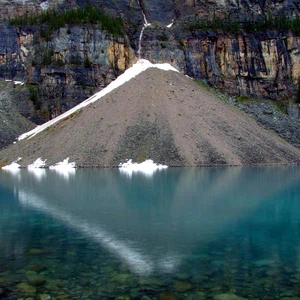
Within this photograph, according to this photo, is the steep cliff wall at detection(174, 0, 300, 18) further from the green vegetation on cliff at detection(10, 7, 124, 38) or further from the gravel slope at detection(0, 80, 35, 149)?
the gravel slope at detection(0, 80, 35, 149)

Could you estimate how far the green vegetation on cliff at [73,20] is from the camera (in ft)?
272

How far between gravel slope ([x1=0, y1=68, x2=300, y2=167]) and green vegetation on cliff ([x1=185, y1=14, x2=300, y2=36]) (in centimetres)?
2571

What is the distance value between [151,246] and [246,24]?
82.5 meters

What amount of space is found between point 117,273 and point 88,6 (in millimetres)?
87828

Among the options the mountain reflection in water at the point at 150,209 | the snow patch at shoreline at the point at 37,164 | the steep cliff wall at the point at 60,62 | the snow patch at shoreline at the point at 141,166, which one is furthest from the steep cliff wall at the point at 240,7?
the mountain reflection in water at the point at 150,209

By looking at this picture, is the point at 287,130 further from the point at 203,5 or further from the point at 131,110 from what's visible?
the point at 203,5

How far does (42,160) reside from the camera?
177 ft

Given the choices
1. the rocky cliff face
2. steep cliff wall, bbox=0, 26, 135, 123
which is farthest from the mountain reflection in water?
the rocky cliff face

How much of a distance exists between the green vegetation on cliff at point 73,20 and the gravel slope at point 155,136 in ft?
74.7

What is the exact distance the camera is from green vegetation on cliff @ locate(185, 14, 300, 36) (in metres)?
86.4

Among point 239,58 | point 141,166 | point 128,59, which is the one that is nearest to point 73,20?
point 128,59

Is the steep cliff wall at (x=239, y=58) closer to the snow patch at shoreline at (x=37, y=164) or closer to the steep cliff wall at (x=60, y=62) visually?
the steep cliff wall at (x=60, y=62)

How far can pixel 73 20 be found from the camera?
82625 millimetres

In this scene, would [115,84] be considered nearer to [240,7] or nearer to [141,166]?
[141,166]
